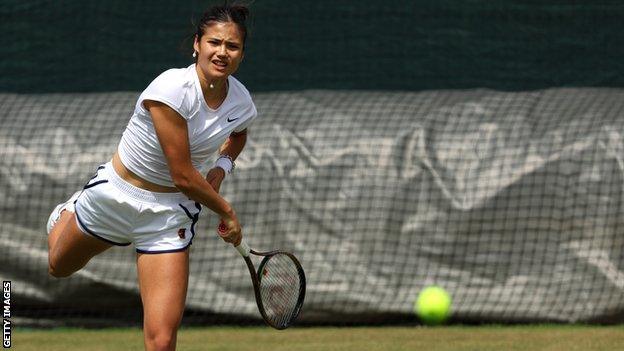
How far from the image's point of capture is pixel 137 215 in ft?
15.7

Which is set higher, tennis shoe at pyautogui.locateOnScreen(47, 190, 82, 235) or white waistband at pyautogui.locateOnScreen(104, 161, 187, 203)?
white waistband at pyautogui.locateOnScreen(104, 161, 187, 203)

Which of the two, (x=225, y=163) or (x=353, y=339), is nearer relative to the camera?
(x=225, y=163)

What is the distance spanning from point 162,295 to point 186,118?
0.64 meters

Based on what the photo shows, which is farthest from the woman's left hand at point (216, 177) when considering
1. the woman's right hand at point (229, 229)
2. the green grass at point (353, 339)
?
the green grass at point (353, 339)

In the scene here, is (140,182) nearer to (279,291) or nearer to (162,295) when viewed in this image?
(162,295)

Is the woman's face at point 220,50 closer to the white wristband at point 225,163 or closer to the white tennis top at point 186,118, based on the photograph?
the white tennis top at point 186,118

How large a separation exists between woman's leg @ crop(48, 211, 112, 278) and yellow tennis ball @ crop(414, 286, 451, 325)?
2.61 m

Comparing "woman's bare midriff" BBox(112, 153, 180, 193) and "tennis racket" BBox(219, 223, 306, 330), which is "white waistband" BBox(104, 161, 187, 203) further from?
"tennis racket" BBox(219, 223, 306, 330)

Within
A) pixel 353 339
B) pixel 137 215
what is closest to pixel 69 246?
pixel 137 215

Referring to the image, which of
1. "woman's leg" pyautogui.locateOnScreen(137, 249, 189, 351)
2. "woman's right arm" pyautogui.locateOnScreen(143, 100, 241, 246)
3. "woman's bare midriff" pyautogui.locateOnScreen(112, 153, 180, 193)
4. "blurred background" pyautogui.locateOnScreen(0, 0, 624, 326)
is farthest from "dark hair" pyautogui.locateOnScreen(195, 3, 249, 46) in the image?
"blurred background" pyautogui.locateOnScreen(0, 0, 624, 326)

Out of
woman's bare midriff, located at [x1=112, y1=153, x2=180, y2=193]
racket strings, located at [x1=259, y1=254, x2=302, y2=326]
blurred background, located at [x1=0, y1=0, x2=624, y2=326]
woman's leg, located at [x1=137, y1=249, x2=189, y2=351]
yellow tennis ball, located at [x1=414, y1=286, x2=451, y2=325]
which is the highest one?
woman's bare midriff, located at [x1=112, y1=153, x2=180, y2=193]

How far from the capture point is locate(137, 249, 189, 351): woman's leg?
14.8ft

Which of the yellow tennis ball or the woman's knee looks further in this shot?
the yellow tennis ball

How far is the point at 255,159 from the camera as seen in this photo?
7.45 metres
